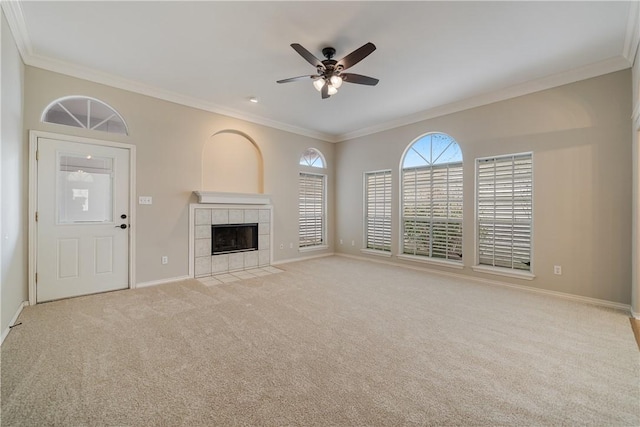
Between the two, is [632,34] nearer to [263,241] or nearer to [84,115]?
[263,241]

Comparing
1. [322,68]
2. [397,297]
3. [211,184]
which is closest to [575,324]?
[397,297]

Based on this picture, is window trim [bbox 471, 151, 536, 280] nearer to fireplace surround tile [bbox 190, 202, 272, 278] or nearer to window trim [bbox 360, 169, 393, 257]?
window trim [bbox 360, 169, 393, 257]

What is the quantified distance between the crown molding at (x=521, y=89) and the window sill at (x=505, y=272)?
106 inches

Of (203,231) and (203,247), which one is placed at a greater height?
(203,231)

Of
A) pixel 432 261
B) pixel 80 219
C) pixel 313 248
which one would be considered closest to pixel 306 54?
pixel 80 219

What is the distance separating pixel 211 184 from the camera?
202 inches

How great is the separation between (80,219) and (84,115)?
4.77 feet

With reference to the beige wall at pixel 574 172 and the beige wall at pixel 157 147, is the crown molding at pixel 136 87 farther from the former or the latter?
the beige wall at pixel 574 172

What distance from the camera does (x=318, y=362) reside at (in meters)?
2.15

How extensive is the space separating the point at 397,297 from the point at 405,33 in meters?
3.19

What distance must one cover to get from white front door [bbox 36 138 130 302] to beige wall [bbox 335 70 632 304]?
18.3ft

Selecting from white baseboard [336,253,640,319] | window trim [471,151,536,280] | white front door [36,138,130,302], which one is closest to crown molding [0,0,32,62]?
white front door [36,138,130,302]

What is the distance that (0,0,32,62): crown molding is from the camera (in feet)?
8.13

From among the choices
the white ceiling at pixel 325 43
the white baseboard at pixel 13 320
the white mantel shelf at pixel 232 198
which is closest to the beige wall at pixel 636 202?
the white ceiling at pixel 325 43
